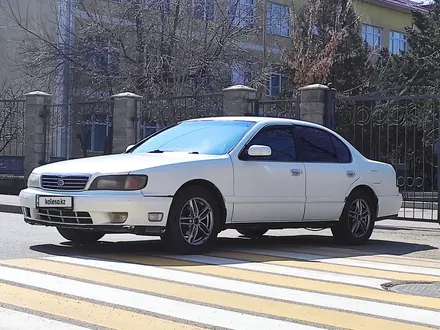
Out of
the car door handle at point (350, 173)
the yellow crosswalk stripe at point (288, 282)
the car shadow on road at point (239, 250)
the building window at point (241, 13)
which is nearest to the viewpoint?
the yellow crosswalk stripe at point (288, 282)

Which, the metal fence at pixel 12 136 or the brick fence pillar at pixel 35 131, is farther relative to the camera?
the metal fence at pixel 12 136

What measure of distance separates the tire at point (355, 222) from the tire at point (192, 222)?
7.13 feet

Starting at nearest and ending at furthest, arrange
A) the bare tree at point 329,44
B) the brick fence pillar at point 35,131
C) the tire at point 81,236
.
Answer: the tire at point 81,236 → the brick fence pillar at point 35,131 → the bare tree at point 329,44

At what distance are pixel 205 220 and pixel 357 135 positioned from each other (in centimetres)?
837

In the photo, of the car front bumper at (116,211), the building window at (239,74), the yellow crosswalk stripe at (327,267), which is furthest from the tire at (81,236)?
the building window at (239,74)

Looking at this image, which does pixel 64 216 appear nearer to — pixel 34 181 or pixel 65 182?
pixel 65 182

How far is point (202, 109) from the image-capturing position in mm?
19188

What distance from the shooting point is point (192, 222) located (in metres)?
9.23

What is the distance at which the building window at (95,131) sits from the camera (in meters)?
20.7

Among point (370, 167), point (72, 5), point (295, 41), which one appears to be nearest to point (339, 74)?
point (295, 41)

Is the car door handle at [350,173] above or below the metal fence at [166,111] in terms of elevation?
below

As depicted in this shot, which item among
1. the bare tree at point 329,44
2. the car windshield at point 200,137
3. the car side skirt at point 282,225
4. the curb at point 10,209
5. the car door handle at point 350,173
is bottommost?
the curb at point 10,209

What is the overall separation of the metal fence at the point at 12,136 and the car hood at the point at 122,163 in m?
12.6

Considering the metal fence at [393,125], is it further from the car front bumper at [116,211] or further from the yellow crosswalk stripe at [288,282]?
the yellow crosswalk stripe at [288,282]
